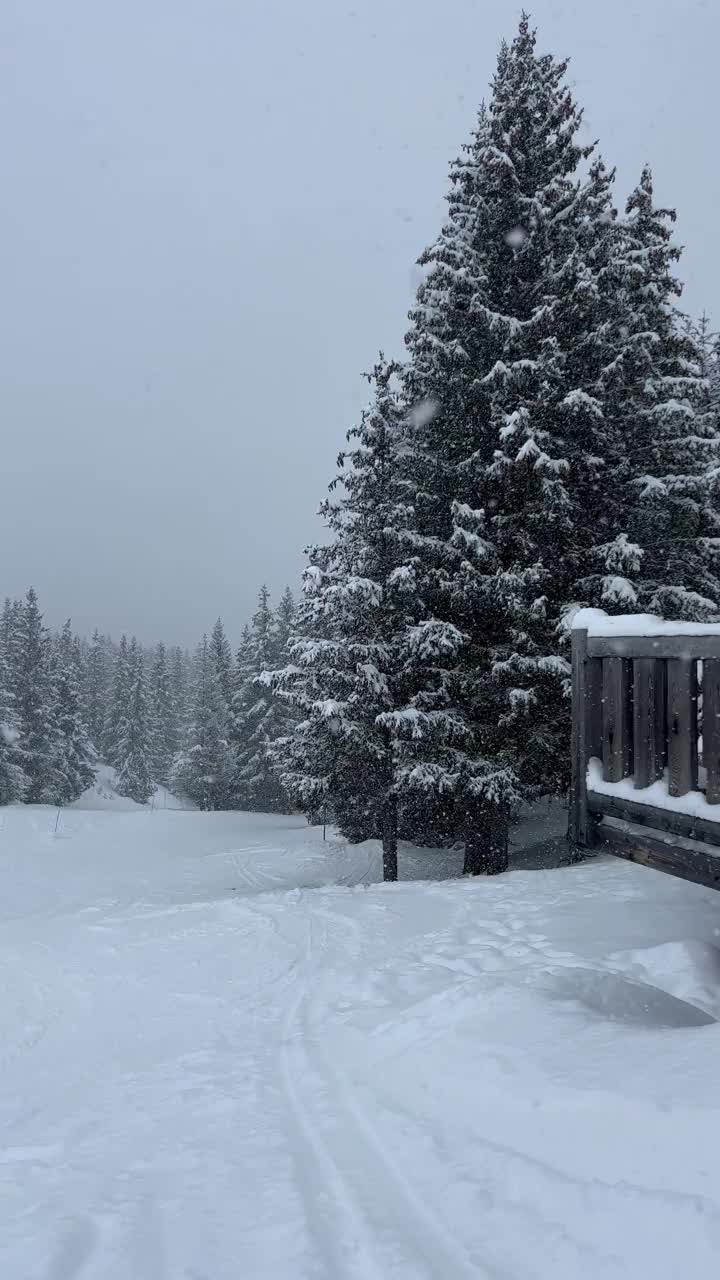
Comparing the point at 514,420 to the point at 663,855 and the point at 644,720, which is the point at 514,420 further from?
the point at 663,855

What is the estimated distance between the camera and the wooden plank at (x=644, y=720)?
4676 mm

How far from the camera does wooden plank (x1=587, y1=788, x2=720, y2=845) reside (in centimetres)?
425

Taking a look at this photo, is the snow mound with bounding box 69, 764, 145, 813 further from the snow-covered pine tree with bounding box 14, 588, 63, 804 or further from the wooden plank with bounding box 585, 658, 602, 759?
the wooden plank with bounding box 585, 658, 602, 759

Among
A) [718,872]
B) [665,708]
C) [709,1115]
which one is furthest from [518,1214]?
[665,708]

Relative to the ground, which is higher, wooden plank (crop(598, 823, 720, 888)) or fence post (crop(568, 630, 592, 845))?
fence post (crop(568, 630, 592, 845))

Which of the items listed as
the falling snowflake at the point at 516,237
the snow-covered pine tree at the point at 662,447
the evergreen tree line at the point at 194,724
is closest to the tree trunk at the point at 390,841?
the snow-covered pine tree at the point at 662,447

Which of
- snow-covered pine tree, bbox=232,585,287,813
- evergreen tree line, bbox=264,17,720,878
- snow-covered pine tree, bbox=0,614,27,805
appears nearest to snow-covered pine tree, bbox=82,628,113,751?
snow-covered pine tree, bbox=0,614,27,805

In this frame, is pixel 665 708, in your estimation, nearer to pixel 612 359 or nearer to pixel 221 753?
pixel 612 359

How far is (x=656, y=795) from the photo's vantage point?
15.1ft

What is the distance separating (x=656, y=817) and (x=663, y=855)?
0.28 meters

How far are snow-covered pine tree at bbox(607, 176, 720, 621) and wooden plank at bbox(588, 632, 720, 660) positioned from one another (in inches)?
247

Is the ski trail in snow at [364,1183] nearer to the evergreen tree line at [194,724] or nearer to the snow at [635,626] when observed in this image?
the snow at [635,626]

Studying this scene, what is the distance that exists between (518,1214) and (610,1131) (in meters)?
0.45

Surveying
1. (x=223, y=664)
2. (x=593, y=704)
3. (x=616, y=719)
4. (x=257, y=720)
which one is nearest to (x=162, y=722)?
(x=223, y=664)
